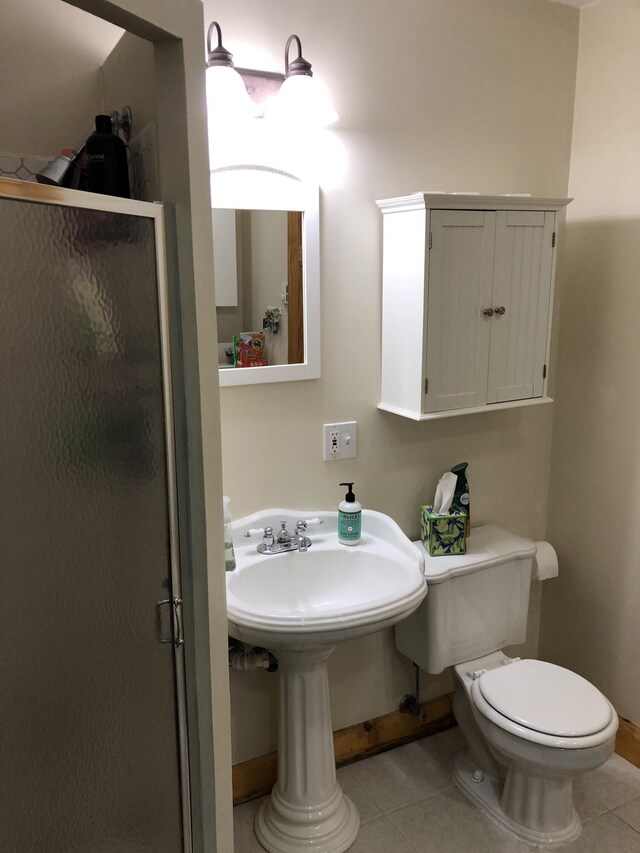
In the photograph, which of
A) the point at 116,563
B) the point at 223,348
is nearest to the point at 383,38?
the point at 223,348

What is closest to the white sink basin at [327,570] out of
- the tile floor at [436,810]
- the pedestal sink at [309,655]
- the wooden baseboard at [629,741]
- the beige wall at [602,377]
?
the pedestal sink at [309,655]

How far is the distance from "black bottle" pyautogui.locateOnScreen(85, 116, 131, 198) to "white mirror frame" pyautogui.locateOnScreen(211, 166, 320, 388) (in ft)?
1.67

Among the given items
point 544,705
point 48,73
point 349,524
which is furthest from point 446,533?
point 48,73

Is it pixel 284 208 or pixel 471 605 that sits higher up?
pixel 284 208

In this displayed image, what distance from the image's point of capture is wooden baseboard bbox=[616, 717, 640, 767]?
7.55 feet

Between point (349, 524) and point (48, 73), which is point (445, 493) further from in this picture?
point (48, 73)

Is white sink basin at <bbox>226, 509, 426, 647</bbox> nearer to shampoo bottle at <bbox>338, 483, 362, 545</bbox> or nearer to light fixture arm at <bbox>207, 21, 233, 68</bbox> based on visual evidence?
shampoo bottle at <bbox>338, 483, 362, 545</bbox>

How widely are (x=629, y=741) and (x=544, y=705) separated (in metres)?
0.67

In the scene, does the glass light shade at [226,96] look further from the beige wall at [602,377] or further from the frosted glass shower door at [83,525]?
A: the beige wall at [602,377]

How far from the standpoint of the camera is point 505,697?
1.94 m

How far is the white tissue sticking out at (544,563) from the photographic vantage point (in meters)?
2.36

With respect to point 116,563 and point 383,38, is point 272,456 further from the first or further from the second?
point 383,38

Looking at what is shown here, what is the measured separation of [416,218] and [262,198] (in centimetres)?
43

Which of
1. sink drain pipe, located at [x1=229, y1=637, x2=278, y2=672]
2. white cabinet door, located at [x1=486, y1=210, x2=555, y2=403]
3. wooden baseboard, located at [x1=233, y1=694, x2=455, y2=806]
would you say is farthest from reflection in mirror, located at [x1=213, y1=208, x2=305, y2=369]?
wooden baseboard, located at [x1=233, y1=694, x2=455, y2=806]
